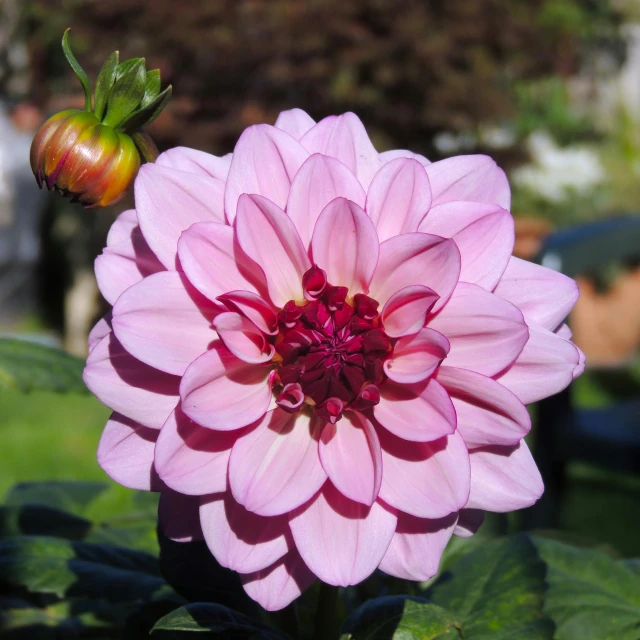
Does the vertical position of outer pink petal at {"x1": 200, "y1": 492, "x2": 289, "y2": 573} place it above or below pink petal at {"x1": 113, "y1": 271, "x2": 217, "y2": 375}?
below

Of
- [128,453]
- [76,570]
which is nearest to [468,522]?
[128,453]

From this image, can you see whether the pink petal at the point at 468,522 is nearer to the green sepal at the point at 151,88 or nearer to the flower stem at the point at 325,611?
the flower stem at the point at 325,611

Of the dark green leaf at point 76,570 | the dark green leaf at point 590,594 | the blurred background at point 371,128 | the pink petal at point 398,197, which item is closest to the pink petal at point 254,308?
the pink petal at point 398,197

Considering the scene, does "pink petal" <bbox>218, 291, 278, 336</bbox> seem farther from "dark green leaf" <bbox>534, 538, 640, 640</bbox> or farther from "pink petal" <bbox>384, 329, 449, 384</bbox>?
"dark green leaf" <bbox>534, 538, 640, 640</bbox>

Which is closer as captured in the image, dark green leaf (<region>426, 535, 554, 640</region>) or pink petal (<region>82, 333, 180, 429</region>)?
pink petal (<region>82, 333, 180, 429</region>)

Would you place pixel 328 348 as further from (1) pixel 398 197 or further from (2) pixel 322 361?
(1) pixel 398 197

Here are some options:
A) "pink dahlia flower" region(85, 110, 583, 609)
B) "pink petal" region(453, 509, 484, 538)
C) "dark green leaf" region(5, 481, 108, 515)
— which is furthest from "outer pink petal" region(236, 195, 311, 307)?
"dark green leaf" region(5, 481, 108, 515)
